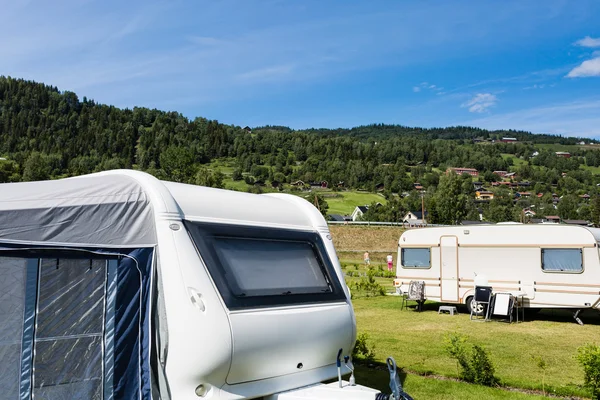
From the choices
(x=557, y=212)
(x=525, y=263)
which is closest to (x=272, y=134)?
(x=557, y=212)

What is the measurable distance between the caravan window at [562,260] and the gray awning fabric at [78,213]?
11.2m

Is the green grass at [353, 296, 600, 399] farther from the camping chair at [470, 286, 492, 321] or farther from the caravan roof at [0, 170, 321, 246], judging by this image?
the caravan roof at [0, 170, 321, 246]

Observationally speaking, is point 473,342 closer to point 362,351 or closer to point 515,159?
point 362,351

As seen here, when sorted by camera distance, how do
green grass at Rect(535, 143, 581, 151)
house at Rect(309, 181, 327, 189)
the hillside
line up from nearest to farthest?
the hillside
house at Rect(309, 181, 327, 189)
green grass at Rect(535, 143, 581, 151)

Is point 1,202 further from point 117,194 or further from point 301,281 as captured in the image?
point 301,281

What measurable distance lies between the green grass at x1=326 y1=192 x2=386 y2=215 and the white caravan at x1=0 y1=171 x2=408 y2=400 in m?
82.2

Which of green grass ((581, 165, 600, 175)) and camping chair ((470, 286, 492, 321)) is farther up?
green grass ((581, 165, 600, 175))

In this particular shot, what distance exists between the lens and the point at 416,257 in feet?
49.9

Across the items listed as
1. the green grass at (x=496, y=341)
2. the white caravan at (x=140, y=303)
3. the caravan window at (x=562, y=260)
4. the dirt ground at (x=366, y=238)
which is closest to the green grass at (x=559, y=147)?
the dirt ground at (x=366, y=238)

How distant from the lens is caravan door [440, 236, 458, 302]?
46.6 ft

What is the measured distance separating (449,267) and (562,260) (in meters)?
2.78

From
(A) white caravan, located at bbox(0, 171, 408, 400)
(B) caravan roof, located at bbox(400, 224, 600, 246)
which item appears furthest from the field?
(A) white caravan, located at bbox(0, 171, 408, 400)

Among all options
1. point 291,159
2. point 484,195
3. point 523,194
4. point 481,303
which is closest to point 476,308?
point 481,303

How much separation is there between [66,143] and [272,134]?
5253 centimetres
